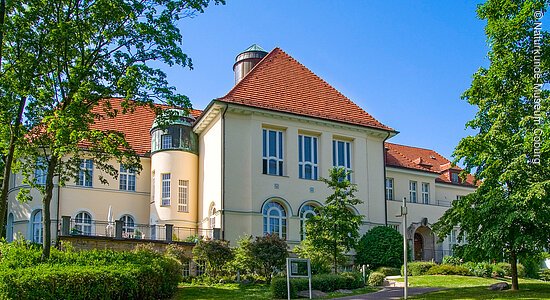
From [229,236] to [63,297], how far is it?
14.0 meters

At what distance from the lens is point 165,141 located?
36.2 m

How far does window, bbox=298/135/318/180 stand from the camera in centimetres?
3475

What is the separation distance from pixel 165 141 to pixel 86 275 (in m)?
18.2

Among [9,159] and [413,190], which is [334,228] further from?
[413,190]

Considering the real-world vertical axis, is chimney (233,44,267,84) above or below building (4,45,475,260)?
above

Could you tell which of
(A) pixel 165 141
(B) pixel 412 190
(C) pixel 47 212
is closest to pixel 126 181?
(A) pixel 165 141

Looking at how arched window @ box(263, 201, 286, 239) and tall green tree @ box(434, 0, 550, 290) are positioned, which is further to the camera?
arched window @ box(263, 201, 286, 239)

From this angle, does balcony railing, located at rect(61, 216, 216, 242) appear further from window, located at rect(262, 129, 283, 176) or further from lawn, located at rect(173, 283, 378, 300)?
lawn, located at rect(173, 283, 378, 300)

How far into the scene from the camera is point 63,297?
18.0 metres

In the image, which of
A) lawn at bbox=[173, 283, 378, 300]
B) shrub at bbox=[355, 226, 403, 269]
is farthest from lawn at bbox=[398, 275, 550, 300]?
shrub at bbox=[355, 226, 403, 269]

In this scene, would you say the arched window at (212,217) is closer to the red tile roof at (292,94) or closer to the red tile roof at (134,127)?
the red tile roof at (292,94)

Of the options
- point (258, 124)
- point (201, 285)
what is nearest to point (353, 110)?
point (258, 124)

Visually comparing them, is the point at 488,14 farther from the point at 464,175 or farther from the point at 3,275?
the point at 3,275

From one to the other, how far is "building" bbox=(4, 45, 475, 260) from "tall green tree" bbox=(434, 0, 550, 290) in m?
13.0
